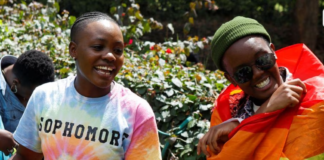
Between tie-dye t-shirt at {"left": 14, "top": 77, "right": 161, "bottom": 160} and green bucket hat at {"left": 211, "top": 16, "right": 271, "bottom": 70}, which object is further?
green bucket hat at {"left": 211, "top": 16, "right": 271, "bottom": 70}

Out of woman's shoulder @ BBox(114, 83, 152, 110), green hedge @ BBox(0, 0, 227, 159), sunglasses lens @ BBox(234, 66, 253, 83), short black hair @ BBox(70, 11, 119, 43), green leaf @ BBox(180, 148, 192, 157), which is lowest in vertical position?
green leaf @ BBox(180, 148, 192, 157)

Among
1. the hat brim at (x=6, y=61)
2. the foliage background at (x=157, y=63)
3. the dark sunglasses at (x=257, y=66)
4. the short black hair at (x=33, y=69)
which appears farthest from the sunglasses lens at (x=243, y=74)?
the hat brim at (x=6, y=61)

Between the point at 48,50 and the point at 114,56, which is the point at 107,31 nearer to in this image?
the point at 114,56

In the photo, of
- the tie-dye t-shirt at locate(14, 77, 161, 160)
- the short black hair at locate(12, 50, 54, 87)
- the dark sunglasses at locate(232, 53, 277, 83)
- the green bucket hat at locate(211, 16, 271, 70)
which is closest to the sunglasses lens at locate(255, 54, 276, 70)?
the dark sunglasses at locate(232, 53, 277, 83)

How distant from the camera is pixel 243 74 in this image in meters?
2.47

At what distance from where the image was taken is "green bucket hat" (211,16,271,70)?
251 centimetres

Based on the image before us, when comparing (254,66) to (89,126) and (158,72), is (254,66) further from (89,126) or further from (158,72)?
(158,72)

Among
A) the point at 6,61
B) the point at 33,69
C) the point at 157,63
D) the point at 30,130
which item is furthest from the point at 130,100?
the point at 157,63

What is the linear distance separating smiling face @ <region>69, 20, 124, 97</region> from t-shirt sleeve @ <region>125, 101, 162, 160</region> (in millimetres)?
231

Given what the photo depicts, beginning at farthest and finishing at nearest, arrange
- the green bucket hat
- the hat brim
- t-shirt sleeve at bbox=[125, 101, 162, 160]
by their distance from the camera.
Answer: the hat brim < the green bucket hat < t-shirt sleeve at bbox=[125, 101, 162, 160]

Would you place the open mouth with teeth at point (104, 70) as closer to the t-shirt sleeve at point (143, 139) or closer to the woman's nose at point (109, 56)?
the woman's nose at point (109, 56)

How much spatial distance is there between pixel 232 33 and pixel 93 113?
766 mm

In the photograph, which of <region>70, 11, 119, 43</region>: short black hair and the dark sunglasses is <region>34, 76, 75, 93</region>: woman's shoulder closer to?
<region>70, 11, 119, 43</region>: short black hair

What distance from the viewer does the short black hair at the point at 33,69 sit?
3.74m
